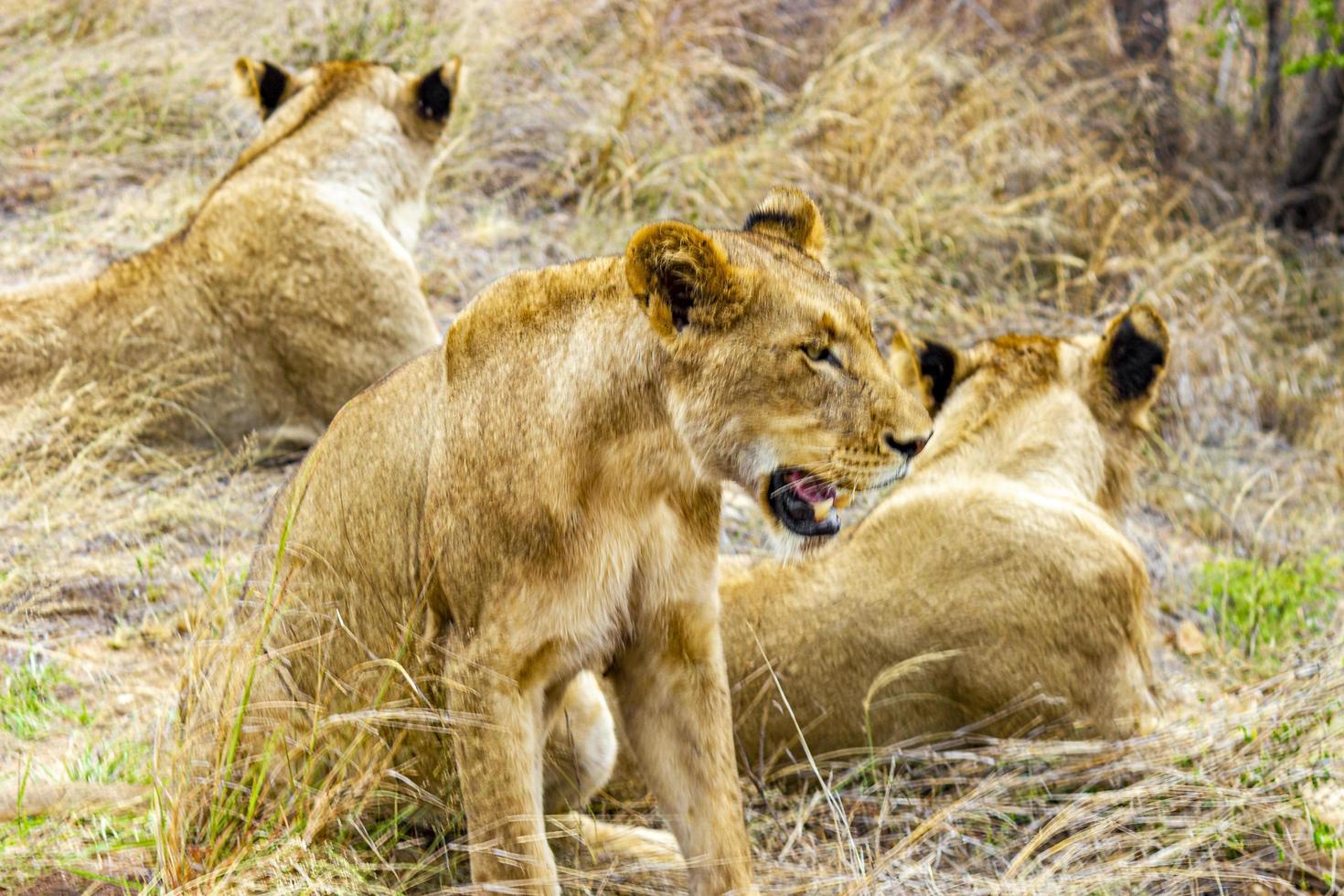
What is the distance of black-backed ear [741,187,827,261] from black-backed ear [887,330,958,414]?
67.4 inches

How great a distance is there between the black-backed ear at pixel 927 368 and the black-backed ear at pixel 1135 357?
0.53m

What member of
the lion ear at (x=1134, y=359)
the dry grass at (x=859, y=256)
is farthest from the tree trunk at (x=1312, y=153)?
the lion ear at (x=1134, y=359)

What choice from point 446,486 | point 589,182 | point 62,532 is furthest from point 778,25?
point 446,486

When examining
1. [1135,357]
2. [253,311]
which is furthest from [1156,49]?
[253,311]

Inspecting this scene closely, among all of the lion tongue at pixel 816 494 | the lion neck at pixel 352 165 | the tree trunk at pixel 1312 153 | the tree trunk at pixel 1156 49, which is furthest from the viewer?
the tree trunk at pixel 1156 49

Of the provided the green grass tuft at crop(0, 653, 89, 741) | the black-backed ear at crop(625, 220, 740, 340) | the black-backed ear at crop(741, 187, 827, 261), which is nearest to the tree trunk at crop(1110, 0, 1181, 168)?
the black-backed ear at crop(741, 187, 827, 261)

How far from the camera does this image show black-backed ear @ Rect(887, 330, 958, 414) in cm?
525

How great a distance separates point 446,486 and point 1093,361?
2.93m

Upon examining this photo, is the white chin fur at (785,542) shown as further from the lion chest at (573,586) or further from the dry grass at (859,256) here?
the dry grass at (859,256)

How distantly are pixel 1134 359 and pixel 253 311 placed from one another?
3.51m

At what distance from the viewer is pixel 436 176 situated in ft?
29.3

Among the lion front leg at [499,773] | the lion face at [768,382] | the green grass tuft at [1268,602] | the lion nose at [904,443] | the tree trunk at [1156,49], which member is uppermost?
the lion face at [768,382]

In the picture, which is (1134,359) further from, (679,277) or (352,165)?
(352,165)

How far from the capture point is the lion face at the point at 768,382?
9.91ft
